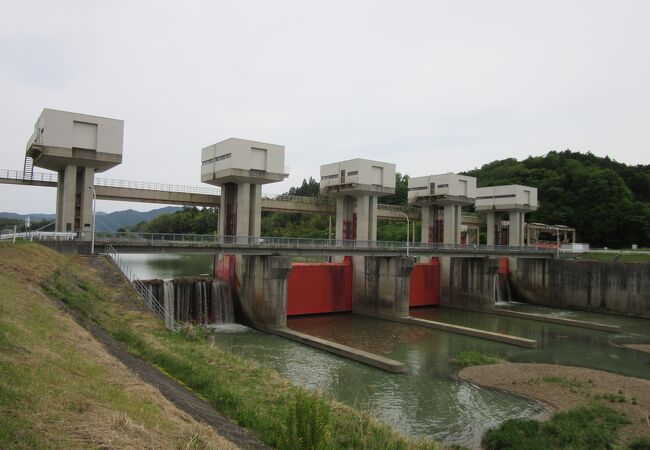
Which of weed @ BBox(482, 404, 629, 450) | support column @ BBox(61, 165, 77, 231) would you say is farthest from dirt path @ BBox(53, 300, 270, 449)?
support column @ BBox(61, 165, 77, 231)

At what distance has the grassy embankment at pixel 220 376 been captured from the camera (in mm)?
9000

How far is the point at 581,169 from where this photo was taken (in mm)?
85875

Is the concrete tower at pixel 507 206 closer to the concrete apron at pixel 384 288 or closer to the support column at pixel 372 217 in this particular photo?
the support column at pixel 372 217

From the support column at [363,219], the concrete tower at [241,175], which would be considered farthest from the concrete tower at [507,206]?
the concrete tower at [241,175]

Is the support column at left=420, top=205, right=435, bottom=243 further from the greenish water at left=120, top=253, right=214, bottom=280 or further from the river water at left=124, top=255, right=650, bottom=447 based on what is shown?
the greenish water at left=120, top=253, right=214, bottom=280

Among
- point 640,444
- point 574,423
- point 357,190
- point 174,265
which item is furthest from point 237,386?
point 174,265

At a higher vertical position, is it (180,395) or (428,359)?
(180,395)

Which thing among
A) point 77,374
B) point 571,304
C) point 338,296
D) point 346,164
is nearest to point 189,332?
point 77,374

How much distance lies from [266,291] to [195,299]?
5.61 metres

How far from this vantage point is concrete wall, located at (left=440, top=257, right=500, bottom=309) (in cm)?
4856

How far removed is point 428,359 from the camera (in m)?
27.3

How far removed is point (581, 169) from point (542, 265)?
40.6 m

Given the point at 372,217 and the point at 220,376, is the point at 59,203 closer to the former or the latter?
the point at 220,376

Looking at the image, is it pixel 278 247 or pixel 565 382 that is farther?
pixel 278 247
